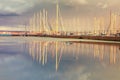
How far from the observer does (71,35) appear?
74.2m

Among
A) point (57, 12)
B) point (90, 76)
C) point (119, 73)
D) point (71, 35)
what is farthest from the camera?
point (71, 35)

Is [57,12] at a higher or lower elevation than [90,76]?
higher

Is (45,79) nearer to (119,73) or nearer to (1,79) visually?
(1,79)

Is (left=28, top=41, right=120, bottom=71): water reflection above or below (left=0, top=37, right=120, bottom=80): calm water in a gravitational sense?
below

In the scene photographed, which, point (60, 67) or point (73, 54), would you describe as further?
point (73, 54)

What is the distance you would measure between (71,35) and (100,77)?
65679 mm

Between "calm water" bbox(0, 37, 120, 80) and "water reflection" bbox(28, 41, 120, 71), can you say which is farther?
"water reflection" bbox(28, 41, 120, 71)

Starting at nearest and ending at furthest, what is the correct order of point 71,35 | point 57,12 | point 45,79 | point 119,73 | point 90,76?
1. point 45,79
2. point 90,76
3. point 119,73
4. point 57,12
5. point 71,35

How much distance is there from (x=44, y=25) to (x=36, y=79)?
187ft

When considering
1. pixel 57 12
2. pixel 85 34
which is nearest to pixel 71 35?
pixel 85 34

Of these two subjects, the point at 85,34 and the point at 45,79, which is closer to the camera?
the point at 45,79

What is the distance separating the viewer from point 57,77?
333 inches

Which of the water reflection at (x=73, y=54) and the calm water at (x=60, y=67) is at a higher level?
the calm water at (x=60, y=67)

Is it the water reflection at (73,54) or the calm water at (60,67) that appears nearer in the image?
the calm water at (60,67)
